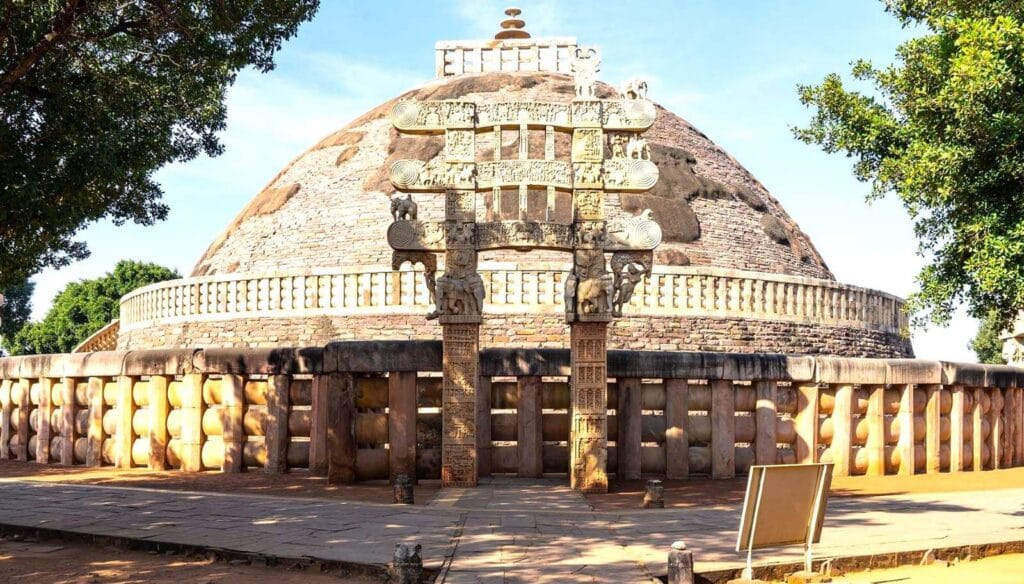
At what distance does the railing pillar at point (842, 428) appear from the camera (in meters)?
10.5

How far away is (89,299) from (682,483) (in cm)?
3508

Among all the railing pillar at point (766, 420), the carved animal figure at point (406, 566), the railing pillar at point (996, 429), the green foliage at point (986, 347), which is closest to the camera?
the carved animal figure at point (406, 566)

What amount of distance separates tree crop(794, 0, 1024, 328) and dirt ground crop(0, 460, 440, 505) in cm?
535

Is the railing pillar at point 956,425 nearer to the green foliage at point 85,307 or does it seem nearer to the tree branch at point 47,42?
the tree branch at point 47,42

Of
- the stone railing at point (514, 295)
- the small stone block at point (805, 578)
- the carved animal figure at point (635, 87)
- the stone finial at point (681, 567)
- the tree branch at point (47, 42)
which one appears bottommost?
the small stone block at point (805, 578)

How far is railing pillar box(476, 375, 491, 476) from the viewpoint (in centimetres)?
995

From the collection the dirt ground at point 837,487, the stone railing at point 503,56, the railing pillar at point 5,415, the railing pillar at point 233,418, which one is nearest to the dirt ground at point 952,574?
the dirt ground at point 837,487

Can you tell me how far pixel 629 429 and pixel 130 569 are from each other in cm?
560

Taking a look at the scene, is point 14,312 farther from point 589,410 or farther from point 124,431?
point 589,410

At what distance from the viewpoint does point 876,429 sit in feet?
35.2

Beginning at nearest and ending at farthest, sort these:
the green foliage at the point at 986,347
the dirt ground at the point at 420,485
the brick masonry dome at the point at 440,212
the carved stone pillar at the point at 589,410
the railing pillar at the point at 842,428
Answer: the dirt ground at the point at 420,485 < the carved stone pillar at the point at 589,410 < the railing pillar at the point at 842,428 < the brick masonry dome at the point at 440,212 < the green foliage at the point at 986,347

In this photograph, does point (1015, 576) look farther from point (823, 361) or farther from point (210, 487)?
point (210, 487)

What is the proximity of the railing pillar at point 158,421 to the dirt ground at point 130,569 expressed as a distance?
409 centimetres

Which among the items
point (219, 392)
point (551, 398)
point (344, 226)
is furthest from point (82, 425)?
point (344, 226)
